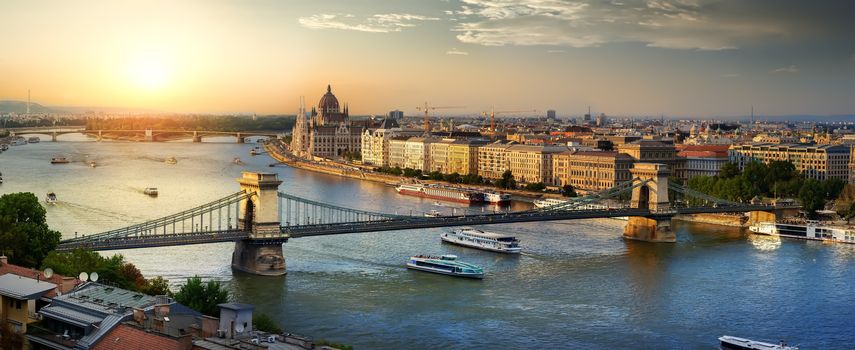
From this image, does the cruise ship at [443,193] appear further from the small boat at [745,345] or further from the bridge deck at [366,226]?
the small boat at [745,345]

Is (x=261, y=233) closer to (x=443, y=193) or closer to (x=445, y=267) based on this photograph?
(x=445, y=267)

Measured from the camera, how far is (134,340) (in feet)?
22.9

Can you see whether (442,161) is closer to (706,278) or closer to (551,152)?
(551,152)

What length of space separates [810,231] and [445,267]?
352 inches

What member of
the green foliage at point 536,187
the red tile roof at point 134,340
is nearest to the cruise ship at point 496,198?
the green foliage at point 536,187

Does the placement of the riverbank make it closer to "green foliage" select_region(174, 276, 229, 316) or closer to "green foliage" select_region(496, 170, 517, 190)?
"green foliage" select_region(496, 170, 517, 190)

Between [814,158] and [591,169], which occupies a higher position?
[814,158]

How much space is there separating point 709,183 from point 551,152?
25.3ft

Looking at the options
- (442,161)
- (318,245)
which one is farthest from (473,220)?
(442,161)

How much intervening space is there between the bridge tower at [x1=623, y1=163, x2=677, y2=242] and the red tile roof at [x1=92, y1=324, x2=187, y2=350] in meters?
15.3

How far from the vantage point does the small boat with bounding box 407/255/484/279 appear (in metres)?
15.6

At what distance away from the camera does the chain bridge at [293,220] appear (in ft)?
49.8

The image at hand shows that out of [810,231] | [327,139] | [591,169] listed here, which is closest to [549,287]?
[810,231]

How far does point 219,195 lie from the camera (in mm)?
27234
